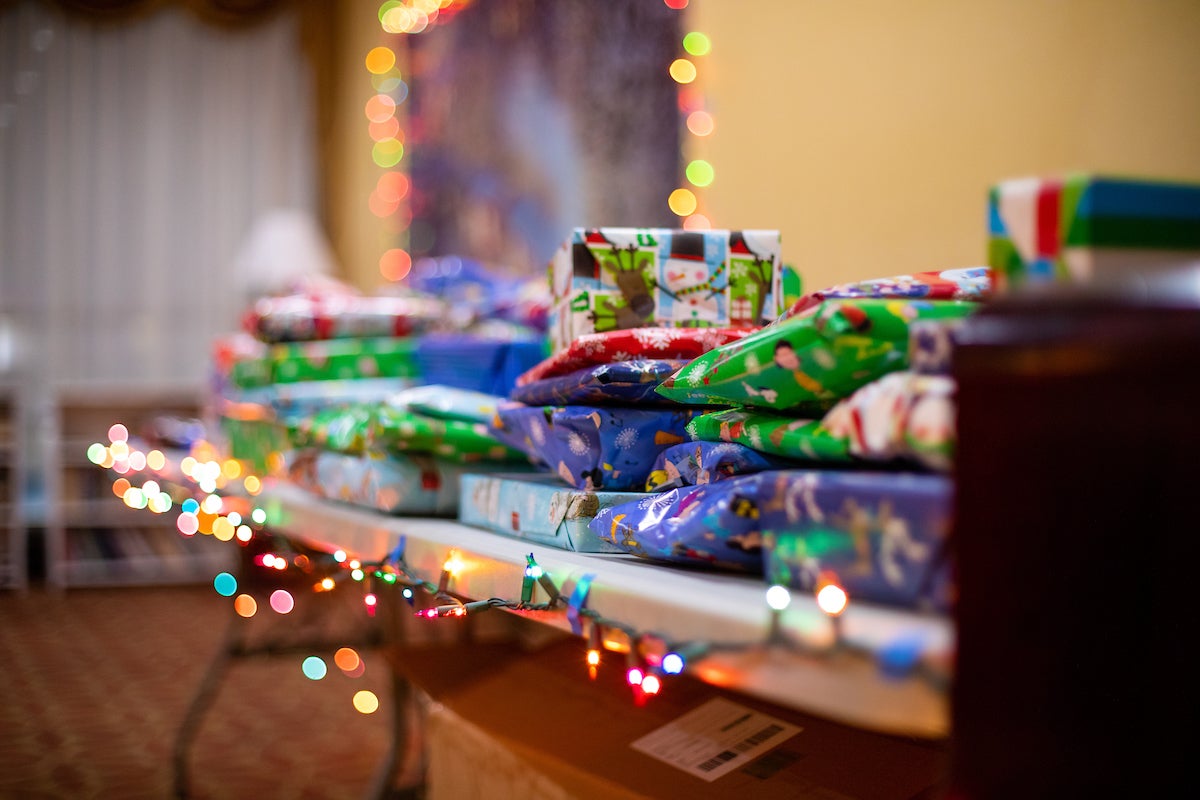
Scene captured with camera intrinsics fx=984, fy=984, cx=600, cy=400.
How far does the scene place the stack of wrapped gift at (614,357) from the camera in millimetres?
896

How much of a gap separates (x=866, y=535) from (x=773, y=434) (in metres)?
0.16

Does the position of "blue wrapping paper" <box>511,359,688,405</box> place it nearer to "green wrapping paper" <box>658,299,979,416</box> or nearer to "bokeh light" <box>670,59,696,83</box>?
"green wrapping paper" <box>658,299,979,416</box>

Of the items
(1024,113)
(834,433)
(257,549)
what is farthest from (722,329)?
(257,549)

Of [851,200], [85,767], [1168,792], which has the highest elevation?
[851,200]

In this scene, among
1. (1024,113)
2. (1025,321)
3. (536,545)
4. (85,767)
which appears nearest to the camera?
(1025,321)

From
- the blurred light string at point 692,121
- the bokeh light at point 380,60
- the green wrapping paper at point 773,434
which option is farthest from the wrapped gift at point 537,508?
the bokeh light at point 380,60

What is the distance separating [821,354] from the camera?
0.62 meters

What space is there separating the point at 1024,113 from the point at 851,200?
1.23 ft

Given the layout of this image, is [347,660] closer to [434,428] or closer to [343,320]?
[343,320]

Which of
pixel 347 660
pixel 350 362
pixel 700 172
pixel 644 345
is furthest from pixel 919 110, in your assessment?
pixel 347 660

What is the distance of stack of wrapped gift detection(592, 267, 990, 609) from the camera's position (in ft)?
1.65

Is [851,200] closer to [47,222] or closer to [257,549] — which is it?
[257,549]

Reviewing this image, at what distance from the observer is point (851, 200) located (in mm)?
1733

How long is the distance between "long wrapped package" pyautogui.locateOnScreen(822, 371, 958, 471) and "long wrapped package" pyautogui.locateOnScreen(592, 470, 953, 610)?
14 millimetres
